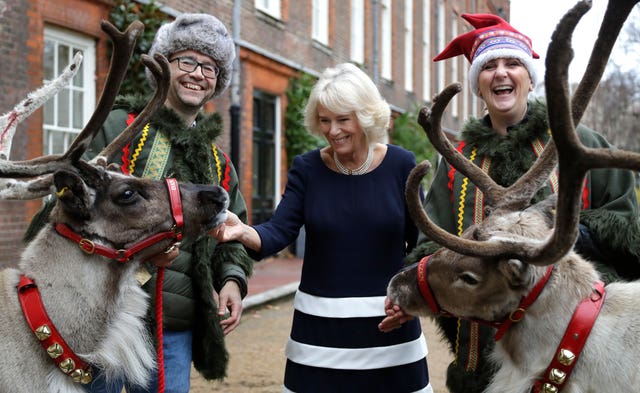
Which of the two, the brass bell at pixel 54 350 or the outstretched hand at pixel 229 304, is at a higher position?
the outstretched hand at pixel 229 304

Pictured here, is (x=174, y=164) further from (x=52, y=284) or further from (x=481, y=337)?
(x=481, y=337)

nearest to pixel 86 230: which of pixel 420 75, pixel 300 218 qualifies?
pixel 300 218

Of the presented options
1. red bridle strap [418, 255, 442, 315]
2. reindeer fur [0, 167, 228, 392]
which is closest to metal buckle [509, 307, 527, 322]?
red bridle strap [418, 255, 442, 315]

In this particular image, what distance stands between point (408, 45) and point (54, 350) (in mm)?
23749

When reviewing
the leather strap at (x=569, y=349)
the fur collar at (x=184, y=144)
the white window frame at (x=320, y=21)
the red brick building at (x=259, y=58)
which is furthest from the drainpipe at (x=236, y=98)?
the leather strap at (x=569, y=349)

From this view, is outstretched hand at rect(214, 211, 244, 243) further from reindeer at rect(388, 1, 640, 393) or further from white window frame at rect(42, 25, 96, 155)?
white window frame at rect(42, 25, 96, 155)

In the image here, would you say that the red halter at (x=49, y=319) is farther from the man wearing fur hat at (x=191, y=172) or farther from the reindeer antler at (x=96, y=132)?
the man wearing fur hat at (x=191, y=172)

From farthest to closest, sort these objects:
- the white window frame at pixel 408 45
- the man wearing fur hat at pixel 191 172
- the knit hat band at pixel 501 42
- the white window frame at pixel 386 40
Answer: the white window frame at pixel 408 45 < the white window frame at pixel 386 40 < the knit hat band at pixel 501 42 < the man wearing fur hat at pixel 191 172

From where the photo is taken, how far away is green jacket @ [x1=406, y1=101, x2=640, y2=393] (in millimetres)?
3408

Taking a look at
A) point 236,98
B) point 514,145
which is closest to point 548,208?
point 514,145

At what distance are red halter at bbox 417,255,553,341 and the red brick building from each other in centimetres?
169

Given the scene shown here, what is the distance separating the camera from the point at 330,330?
11.9ft

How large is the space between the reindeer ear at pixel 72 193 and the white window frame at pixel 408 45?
22775 millimetres

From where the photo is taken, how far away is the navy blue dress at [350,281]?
3.60 metres
